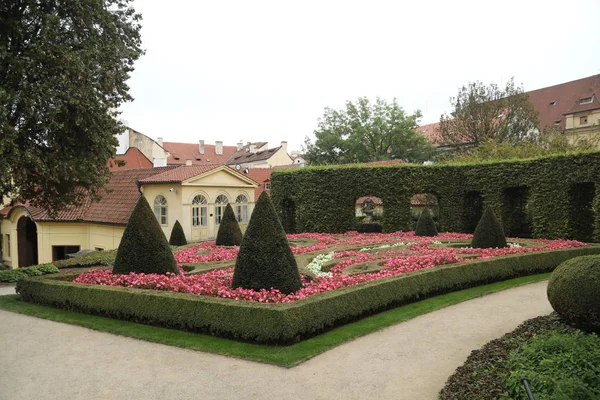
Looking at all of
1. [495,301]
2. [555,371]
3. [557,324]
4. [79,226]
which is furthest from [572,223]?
[79,226]

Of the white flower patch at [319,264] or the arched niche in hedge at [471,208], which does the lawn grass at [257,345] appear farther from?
the arched niche in hedge at [471,208]

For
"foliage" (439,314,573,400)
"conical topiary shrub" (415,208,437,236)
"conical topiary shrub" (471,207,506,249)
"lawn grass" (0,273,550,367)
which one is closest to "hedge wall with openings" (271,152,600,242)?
"conical topiary shrub" (415,208,437,236)

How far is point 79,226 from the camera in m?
32.3

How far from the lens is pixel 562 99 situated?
5556 cm

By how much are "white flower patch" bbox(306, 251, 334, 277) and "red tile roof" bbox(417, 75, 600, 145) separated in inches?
1491

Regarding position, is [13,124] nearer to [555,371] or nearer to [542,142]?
[555,371]

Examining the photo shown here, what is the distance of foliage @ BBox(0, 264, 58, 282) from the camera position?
635 inches

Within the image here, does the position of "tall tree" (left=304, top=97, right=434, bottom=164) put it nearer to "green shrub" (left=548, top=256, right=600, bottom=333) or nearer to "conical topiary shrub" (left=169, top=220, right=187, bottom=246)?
"conical topiary shrub" (left=169, top=220, right=187, bottom=246)

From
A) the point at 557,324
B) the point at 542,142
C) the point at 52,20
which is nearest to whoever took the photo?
the point at 557,324

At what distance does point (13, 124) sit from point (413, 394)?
13.4 m

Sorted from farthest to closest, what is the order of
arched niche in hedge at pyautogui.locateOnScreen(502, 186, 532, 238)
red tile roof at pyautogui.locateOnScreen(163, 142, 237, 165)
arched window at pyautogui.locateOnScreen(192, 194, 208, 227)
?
red tile roof at pyautogui.locateOnScreen(163, 142, 237, 165), arched window at pyautogui.locateOnScreen(192, 194, 208, 227), arched niche in hedge at pyautogui.locateOnScreen(502, 186, 532, 238)

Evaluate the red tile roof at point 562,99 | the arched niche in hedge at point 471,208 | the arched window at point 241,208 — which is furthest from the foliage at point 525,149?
the arched window at point 241,208

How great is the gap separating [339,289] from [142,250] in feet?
19.6

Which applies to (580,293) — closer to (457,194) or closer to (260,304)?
(260,304)
